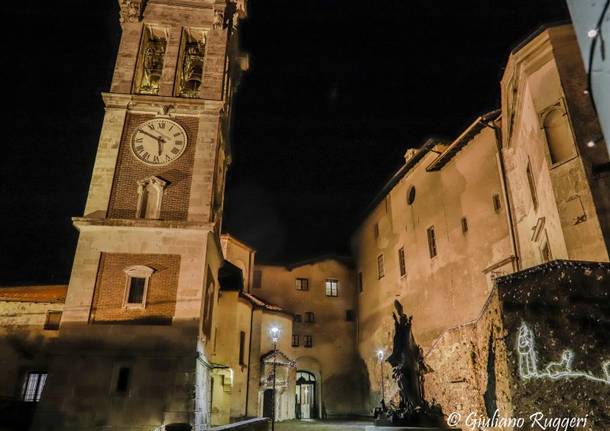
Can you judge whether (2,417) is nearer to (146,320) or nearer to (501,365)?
(146,320)

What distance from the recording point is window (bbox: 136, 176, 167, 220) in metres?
17.6

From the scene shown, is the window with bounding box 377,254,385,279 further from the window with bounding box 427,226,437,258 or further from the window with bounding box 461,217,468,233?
the window with bounding box 461,217,468,233

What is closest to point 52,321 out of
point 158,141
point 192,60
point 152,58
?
point 158,141

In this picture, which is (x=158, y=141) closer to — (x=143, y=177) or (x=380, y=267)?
(x=143, y=177)

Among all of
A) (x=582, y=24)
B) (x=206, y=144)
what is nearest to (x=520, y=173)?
(x=206, y=144)

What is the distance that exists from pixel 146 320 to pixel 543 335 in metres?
12.2

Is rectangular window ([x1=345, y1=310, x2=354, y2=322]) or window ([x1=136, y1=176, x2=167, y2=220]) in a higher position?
window ([x1=136, y1=176, x2=167, y2=220])

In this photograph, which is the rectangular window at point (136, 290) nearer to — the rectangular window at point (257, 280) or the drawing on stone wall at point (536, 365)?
the drawing on stone wall at point (536, 365)

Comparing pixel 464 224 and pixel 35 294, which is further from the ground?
pixel 464 224

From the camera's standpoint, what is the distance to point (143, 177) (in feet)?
60.0

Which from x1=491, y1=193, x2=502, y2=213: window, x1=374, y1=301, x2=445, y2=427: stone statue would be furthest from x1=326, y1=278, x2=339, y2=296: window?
x1=374, y1=301, x2=445, y2=427: stone statue

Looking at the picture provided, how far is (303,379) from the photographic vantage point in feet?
113

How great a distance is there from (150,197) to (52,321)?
9.21 m

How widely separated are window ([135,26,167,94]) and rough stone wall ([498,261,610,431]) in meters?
17.9
